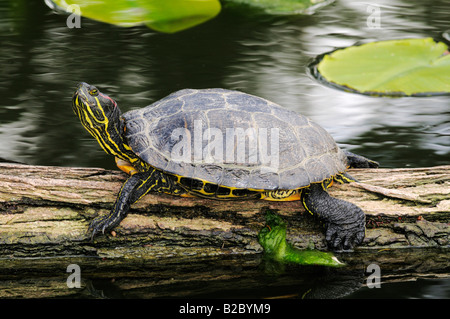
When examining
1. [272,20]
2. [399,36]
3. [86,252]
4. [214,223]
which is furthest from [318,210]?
[272,20]

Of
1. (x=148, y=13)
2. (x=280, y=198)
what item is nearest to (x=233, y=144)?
(x=280, y=198)

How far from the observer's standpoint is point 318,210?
134 inches

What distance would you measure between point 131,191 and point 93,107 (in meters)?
0.61

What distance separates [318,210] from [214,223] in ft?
2.19

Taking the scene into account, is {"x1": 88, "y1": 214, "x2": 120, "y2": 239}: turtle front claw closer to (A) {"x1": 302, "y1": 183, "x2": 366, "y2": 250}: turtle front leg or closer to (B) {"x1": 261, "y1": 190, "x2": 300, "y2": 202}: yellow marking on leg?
(B) {"x1": 261, "y1": 190, "x2": 300, "y2": 202}: yellow marking on leg

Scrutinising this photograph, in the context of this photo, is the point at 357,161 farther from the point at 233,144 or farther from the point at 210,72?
the point at 210,72

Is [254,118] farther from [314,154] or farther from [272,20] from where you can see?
[272,20]

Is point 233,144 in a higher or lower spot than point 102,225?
higher

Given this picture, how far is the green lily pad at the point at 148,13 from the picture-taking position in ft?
22.6

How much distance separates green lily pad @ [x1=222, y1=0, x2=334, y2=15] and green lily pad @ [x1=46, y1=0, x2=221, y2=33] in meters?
0.79

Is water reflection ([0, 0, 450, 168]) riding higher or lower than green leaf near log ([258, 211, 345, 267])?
higher

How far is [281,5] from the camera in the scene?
757cm

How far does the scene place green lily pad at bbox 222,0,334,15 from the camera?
7.58 meters

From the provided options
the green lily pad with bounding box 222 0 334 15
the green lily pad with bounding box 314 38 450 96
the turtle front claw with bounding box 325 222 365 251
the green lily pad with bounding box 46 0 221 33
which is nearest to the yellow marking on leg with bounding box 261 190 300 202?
the turtle front claw with bounding box 325 222 365 251
